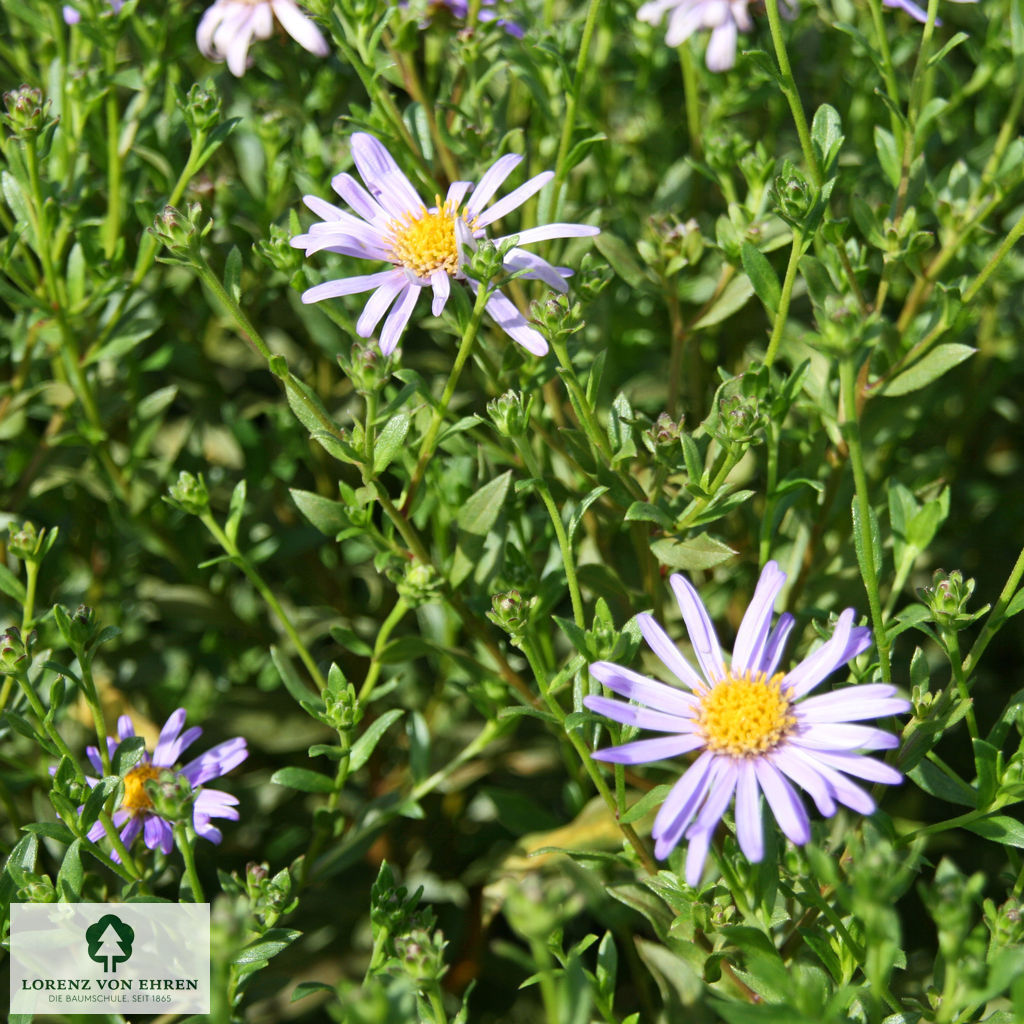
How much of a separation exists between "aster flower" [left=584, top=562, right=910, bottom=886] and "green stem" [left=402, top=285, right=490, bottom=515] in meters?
0.32

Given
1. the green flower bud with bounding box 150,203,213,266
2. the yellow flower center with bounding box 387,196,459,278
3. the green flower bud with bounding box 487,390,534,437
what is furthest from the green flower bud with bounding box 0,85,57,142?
the green flower bud with bounding box 487,390,534,437

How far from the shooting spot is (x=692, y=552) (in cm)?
132

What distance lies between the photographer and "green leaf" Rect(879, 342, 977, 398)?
4.69ft

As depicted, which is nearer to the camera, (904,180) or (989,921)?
(989,921)

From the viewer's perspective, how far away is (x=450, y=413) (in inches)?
58.2

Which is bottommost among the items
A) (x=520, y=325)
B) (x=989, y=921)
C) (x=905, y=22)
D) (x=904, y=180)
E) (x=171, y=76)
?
(x=989, y=921)

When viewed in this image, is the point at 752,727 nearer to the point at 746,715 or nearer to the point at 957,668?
the point at 746,715

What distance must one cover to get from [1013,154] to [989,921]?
37.8 inches

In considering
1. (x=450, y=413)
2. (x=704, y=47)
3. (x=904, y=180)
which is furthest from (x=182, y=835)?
(x=704, y=47)

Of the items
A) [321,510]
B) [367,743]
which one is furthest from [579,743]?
[321,510]

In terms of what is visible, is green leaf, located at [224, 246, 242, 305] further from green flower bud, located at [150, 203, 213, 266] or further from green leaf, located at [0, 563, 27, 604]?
green leaf, located at [0, 563, 27, 604]

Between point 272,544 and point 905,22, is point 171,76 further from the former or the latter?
point 905,22

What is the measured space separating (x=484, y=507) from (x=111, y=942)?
66 cm

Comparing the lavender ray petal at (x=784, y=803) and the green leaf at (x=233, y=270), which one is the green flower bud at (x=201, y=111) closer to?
the green leaf at (x=233, y=270)
